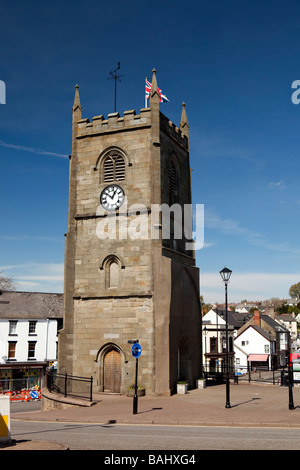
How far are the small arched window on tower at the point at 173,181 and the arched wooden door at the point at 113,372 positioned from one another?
34.5 ft

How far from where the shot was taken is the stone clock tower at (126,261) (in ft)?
88.1

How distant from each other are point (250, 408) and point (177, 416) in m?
3.90

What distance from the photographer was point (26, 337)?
5372cm

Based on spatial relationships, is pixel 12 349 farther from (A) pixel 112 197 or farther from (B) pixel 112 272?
(A) pixel 112 197

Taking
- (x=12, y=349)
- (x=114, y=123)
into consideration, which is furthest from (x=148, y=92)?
(x=12, y=349)

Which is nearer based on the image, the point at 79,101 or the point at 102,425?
the point at 102,425

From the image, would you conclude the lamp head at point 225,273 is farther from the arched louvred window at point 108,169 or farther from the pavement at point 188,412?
the arched louvred window at point 108,169

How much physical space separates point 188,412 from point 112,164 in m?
16.5

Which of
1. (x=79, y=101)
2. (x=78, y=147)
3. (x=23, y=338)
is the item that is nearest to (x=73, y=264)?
(x=78, y=147)

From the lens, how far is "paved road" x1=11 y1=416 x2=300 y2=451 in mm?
12102

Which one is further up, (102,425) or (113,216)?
(113,216)

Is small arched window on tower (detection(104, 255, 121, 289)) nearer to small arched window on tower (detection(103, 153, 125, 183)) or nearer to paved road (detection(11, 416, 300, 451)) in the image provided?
small arched window on tower (detection(103, 153, 125, 183))
